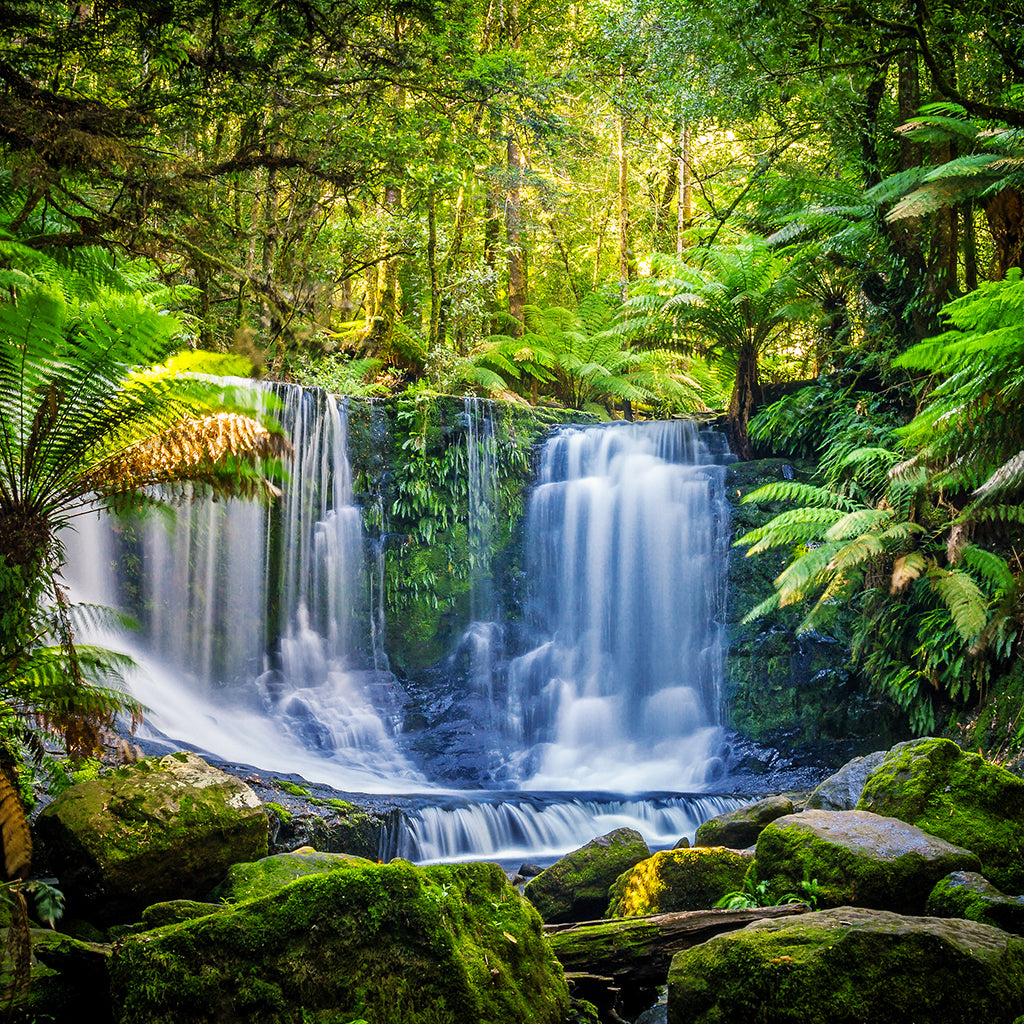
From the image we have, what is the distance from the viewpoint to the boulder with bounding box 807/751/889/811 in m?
4.81

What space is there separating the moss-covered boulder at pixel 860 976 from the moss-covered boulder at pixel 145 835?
7.31ft

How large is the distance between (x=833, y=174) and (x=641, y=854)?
9626 millimetres

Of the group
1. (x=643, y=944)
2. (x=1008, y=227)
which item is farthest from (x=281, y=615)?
(x=1008, y=227)

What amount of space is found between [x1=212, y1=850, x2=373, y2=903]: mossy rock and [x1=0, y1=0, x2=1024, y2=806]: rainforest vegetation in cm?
96

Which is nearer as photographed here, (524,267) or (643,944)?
(643,944)

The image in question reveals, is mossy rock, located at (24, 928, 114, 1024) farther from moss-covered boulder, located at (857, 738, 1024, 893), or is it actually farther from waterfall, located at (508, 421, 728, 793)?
waterfall, located at (508, 421, 728, 793)

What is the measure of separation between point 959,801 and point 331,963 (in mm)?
3039

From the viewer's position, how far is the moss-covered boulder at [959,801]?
3.58m

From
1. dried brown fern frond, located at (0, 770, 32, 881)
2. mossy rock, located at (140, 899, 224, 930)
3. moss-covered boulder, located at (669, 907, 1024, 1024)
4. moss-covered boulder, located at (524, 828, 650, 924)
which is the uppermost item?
dried brown fern frond, located at (0, 770, 32, 881)

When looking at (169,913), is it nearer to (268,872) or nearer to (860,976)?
(268,872)

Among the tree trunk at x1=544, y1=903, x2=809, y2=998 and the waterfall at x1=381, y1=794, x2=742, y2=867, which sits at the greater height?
the tree trunk at x1=544, y1=903, x2=809, y2=998

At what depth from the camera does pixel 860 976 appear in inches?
91.7

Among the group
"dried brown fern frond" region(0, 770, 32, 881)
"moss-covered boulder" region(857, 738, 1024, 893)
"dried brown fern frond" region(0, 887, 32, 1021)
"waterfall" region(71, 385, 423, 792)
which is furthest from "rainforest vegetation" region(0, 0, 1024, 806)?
"waterfall" region(71, 385, 423, 792)

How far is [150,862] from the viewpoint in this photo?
345 cm
